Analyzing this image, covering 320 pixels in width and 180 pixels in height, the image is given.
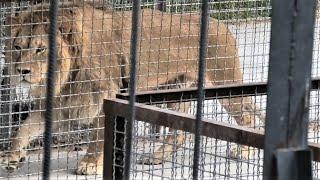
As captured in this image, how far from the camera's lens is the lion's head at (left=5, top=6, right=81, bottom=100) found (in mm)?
6188

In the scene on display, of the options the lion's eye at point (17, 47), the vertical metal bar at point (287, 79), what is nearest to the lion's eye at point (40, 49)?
the lion's eye at point (17, 47)

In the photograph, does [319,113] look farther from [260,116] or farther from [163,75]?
[163,75]

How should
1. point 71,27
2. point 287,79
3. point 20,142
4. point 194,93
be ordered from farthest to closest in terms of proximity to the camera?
point 20,142
point 71,27
point 194,93
point 287,79

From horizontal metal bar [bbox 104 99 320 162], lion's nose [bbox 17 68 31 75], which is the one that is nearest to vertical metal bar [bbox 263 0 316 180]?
horizontal metal bar [bbox 104 99 320 162]

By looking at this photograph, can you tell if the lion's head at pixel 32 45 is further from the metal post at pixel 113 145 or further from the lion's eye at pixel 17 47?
the metal post at pixel 113 145

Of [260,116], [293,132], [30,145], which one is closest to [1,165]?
[30,145]

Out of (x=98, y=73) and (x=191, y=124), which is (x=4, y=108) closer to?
(x=98, y=73)

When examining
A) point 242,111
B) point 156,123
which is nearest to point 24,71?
point 242,111

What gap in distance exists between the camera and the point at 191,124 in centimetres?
420

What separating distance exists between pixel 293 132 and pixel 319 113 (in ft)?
14.5

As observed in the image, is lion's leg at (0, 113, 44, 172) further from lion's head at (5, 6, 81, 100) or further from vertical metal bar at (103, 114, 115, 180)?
vertical metal bar at (103, 114, 115, 180)

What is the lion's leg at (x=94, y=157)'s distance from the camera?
254 inches

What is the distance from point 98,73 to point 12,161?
863 millimetres

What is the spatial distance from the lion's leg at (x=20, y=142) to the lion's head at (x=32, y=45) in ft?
0.83
